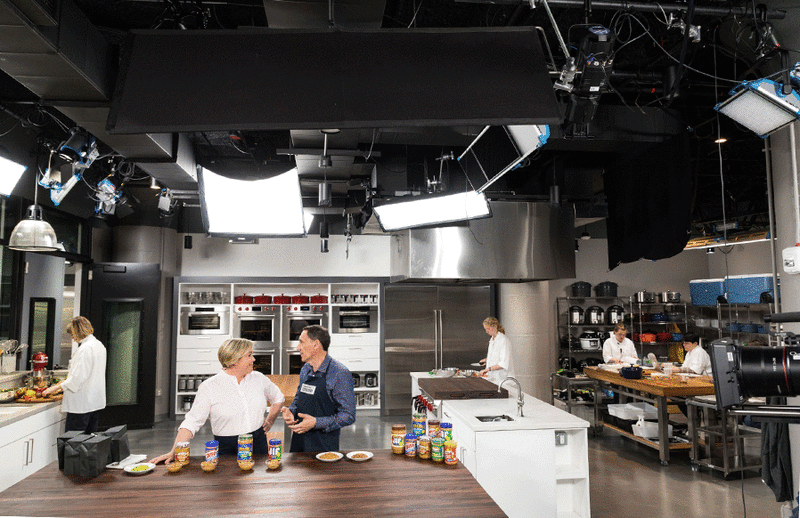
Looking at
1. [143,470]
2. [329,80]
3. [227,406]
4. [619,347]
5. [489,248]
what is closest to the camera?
[329,80]

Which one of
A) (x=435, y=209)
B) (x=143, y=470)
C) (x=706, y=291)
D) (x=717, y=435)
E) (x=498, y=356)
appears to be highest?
(x=435, y=209)

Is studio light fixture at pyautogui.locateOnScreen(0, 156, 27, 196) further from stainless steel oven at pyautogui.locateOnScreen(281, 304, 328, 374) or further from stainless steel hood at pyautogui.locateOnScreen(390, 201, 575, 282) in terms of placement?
stainless steel oven at pyautogui.locateOnScreen(281, 304, 328, 374)

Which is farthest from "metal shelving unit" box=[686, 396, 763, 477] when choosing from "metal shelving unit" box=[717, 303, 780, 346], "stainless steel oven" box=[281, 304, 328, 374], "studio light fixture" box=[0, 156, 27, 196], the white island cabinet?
"studio light fixture" box=[0, 156, 27, 196]

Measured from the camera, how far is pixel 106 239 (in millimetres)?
8430

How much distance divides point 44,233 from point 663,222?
5.14m

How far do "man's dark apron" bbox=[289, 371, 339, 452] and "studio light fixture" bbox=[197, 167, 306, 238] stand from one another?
1.08m

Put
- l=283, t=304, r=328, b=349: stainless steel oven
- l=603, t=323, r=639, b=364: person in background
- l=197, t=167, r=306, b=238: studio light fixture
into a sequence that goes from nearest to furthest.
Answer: l=197, t=167, r=306, b=238: studio light fixture
l=603, t=323, r=639, b=364: person in background
l=283, t=304, r=328, b=349: stainless steel oven

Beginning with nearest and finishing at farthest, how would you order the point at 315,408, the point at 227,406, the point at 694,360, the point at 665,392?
1. the point at 227,406
2. the point at 315,408
3. the point at 665,392
4. the point at 694,360

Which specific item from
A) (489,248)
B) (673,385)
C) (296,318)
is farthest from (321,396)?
(296,318)

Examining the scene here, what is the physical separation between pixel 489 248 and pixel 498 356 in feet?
4.69

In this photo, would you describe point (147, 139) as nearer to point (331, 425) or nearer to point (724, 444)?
point (331, 425)

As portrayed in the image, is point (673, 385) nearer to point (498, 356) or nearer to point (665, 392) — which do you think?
point (665, 392)

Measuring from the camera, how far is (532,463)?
3930 mm

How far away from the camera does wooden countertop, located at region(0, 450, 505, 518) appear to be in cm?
232
